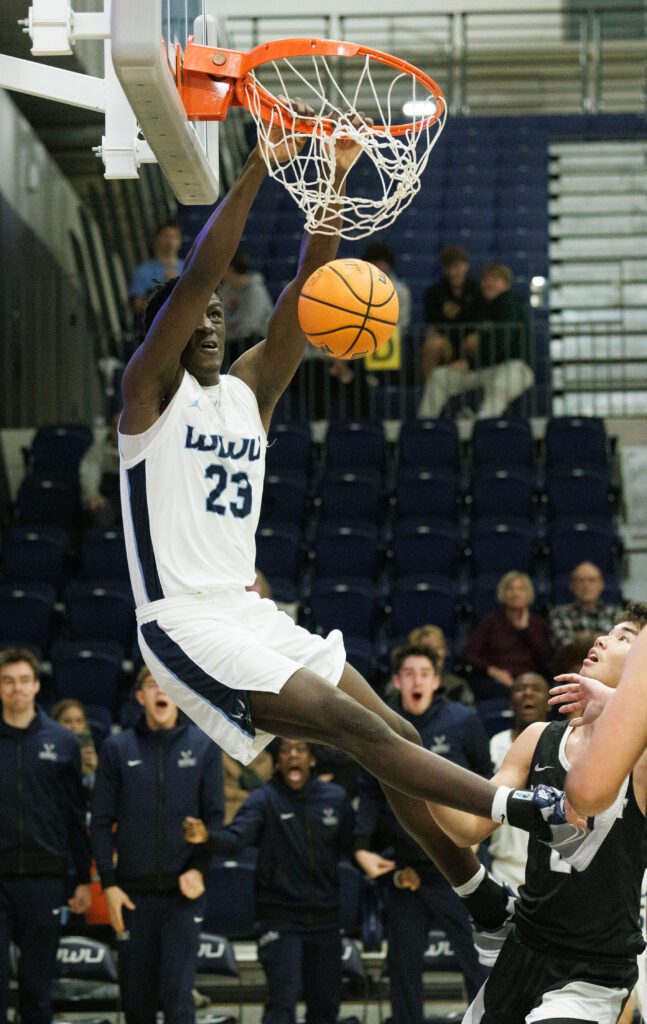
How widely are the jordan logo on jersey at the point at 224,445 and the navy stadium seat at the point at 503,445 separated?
8594 mm

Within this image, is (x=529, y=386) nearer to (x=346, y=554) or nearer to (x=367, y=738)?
(x=346, y=554)

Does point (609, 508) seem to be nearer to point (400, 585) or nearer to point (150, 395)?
point (400, 585)

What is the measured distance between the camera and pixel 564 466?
1371cm

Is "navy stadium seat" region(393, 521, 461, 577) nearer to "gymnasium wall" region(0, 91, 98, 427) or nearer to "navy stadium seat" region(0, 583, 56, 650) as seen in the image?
"navy stadium seat" region(0, 583, 56, 650)

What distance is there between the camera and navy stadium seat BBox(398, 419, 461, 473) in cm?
1386

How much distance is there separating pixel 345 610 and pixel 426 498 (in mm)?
1785

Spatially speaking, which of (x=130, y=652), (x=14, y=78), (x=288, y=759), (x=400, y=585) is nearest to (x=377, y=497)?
(x=400, y=585)

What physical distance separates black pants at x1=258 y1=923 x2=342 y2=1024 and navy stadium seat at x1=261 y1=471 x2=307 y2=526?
17.0 ft

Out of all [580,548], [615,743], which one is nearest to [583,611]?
[580,548]

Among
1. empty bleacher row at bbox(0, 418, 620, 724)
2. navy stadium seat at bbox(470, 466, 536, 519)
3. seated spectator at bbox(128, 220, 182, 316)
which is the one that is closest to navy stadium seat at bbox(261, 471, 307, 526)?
empty bleacher row at bbox(0, 418, 620, 724)

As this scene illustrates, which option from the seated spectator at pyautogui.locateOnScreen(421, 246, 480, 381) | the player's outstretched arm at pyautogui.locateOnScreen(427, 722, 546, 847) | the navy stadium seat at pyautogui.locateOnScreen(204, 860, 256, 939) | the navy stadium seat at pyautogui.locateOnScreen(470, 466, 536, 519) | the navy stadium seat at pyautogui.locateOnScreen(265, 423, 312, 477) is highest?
the seated spectator at pyautogui.locateOnScreen(421, 246, 480, 381)

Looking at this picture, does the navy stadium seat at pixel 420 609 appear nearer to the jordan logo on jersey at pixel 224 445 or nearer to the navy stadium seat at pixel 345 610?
the navy stadium seat at pixel 345 610

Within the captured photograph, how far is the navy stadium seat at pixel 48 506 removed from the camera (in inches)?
530

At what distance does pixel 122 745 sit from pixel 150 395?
4.03 meters
